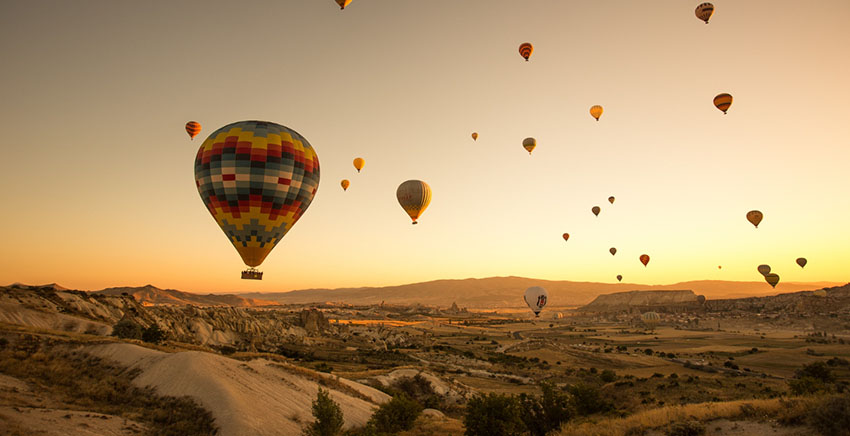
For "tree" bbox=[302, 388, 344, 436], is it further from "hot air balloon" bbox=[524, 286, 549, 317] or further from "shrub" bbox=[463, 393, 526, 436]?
"hot air balloon" bbox=[524, 286, 549, 317]

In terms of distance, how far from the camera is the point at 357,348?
6341 centimetres

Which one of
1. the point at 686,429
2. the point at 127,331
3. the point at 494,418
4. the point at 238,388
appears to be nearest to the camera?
the point at 686,429

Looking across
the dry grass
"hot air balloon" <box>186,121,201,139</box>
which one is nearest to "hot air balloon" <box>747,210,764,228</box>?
the dry grass

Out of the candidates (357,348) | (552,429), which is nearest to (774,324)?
(357,348)

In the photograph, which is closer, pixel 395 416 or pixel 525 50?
pixel 395 416

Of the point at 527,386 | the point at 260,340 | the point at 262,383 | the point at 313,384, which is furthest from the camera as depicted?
the point at 260,340

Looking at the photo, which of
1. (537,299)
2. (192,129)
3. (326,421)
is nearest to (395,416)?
(326,421)

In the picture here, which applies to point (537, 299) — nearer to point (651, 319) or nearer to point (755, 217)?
point (755, 217)

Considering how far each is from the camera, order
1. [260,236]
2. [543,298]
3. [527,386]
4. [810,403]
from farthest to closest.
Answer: [543,298] → [527,386] → [260,236] → [810,403]

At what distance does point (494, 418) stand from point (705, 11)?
46413mm

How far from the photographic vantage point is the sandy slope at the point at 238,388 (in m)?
19.0

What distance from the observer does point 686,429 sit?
44.9ft

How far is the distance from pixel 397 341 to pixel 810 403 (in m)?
63.8

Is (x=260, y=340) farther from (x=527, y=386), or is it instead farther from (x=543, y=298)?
(x=543, y=298)
